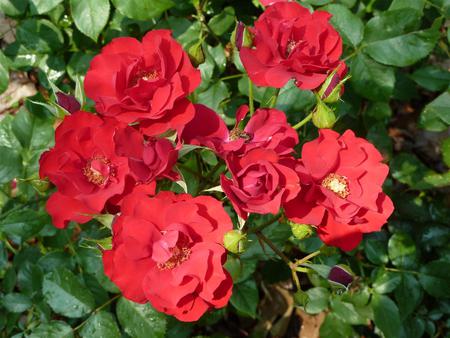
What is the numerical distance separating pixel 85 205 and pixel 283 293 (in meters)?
1.76

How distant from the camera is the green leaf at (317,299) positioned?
217cm

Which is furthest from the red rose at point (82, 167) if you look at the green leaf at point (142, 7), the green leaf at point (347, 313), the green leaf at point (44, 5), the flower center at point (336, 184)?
the green leaf at point (347, 313)

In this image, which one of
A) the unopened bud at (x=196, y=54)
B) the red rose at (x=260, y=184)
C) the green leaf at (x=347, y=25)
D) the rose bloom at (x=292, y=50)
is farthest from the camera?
the green leaf at (x=347, y=25)

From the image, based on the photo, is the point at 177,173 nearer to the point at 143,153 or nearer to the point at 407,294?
the point at 143,153

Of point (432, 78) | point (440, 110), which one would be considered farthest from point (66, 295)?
point (432, 78)

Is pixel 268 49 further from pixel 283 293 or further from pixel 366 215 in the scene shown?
pixel 283 293

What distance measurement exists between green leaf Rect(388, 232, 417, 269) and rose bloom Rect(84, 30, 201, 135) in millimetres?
1259

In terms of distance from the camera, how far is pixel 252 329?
2.88 meters

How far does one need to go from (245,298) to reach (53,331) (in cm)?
80

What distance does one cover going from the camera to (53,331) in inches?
74.7

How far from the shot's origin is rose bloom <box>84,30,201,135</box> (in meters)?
1.37

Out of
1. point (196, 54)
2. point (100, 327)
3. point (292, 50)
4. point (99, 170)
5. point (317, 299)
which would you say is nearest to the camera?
point (99, 170)

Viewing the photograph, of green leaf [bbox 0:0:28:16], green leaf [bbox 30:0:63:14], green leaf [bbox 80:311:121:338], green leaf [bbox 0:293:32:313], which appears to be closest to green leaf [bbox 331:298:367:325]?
green leaf [bbox 80:311:121:338]

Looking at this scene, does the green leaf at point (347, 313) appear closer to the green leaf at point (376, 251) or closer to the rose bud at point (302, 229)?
the green leaf at point (376, 251)
